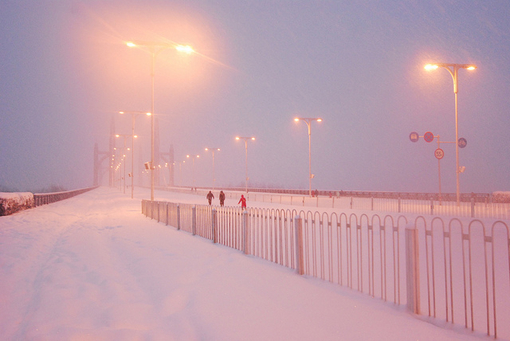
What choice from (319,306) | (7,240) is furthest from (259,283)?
(7,240)

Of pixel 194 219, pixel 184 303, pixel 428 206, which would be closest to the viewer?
pixel 184 303

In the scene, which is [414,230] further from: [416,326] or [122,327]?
[122,327]

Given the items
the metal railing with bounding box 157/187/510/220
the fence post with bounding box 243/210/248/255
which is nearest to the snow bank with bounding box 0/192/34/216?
the fence post with bounding box 243/210/248/255

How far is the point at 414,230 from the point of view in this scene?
17.8ft

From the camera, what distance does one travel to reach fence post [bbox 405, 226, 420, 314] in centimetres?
539

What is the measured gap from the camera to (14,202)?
26.1m

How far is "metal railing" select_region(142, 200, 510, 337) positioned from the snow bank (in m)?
14.1

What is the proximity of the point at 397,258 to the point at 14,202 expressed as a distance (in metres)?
27.3

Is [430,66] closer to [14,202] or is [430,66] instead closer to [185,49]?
[185,49]

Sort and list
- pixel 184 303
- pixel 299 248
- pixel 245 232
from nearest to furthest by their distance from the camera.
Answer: pixel 184 303 → pixel 299 248 → pixel 245 232

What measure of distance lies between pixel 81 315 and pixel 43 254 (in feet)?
21.3

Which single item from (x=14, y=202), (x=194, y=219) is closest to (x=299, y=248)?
(x=194, y=219)

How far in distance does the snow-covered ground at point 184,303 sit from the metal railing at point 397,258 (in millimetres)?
519

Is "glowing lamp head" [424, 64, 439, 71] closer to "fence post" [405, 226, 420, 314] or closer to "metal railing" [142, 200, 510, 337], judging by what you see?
"metal railing" [142, 200, 510, 337]
